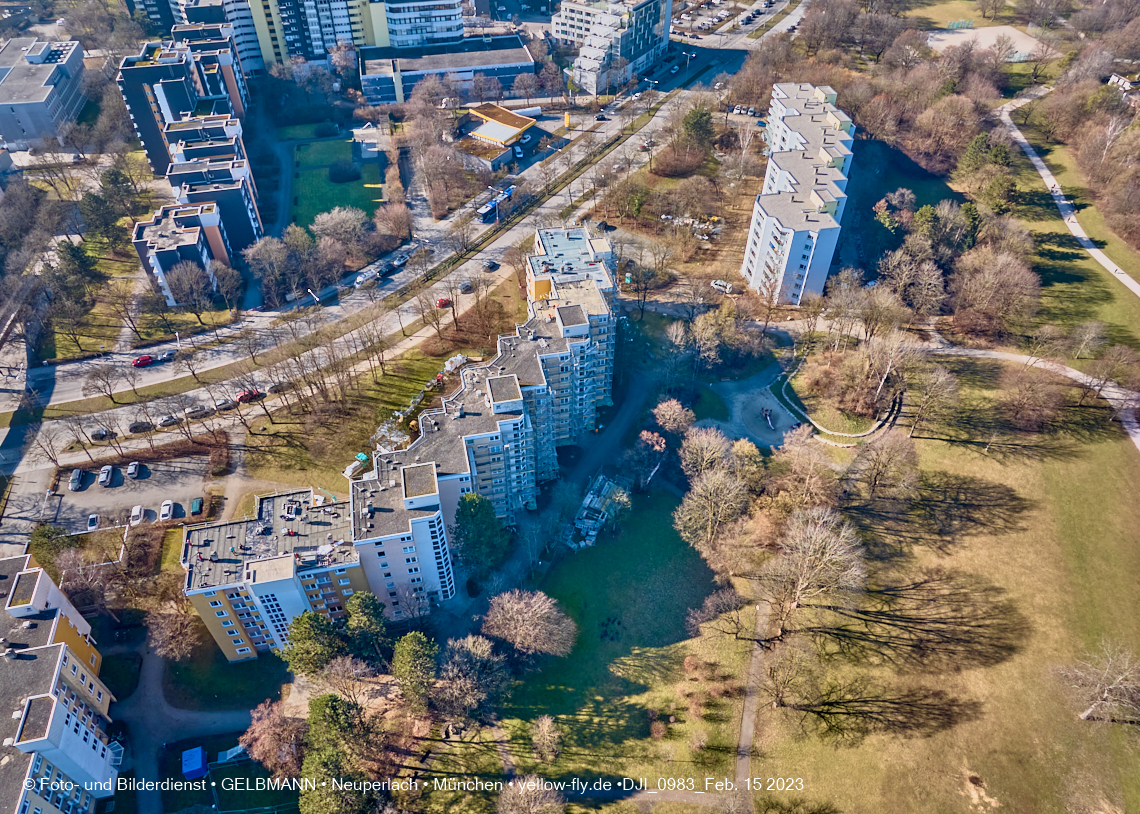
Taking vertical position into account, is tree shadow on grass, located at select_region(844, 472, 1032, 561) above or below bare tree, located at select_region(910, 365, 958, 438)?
below

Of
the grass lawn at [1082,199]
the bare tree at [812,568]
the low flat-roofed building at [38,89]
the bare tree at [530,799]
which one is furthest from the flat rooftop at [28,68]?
the grass lawn at [1082,199]

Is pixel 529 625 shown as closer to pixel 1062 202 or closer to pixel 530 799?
pixel 530 799

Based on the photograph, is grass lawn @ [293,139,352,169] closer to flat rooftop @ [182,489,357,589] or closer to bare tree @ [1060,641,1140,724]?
flat rooftop @ [182,489,357,589]

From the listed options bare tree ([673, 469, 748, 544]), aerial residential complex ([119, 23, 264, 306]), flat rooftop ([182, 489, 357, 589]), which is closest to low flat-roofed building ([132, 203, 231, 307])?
aerial residential complex ([119, 23, 264, 306])

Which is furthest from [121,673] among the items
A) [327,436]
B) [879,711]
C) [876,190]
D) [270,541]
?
[876,190]

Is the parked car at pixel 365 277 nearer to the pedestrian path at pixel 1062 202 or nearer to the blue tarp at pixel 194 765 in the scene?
the blue tarp at pixel 194 765

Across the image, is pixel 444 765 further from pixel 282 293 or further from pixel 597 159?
pixel 597 159
